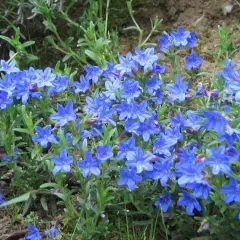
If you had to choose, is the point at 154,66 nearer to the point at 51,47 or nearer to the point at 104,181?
the point at 104,181

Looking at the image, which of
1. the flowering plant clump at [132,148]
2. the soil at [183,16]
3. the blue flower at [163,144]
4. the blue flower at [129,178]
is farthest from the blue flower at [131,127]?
the soil at [183,16]

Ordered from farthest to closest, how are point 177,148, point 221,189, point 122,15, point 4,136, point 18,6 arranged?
point 122,15
point 18,6
point 4,136
point 177,148
point 221,189

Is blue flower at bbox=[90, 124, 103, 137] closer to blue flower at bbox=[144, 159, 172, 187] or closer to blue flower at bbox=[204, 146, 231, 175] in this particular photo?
blue flower at bbox=[144, 159, 172, 187]

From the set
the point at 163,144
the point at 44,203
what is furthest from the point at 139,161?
the point at 44,203

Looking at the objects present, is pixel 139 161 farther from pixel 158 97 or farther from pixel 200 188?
pixel 158 97

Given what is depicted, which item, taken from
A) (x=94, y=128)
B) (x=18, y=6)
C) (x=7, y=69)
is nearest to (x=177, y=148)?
(x=94, y=128)
